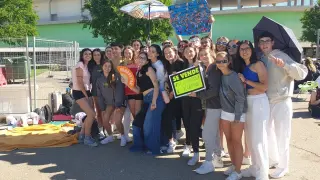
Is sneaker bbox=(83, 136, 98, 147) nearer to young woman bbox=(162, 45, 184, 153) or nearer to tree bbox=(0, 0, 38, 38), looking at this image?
young woman bbox=(162, 45, 184, 153)

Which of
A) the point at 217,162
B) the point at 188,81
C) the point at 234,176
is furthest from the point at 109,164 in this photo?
the point at 234,176

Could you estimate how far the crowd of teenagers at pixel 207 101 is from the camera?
4.65m

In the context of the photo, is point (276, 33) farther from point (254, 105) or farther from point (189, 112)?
point (189, 112)

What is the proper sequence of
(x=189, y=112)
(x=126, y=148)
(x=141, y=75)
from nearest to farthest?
(x=189, y=112)
(x=141, y=75)
(x=126, y=148)

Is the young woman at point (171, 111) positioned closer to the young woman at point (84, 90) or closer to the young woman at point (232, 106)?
the young woman at point (232, 106)

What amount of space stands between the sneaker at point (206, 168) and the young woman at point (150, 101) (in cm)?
114

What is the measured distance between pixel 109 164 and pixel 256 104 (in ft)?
9.01

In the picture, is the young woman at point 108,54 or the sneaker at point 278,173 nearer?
the sneaker at point 278,173

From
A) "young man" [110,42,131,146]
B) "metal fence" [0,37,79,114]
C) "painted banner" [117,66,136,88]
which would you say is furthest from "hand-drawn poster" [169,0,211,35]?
"metal fence" [0,37,79,114]

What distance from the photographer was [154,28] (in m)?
25.5

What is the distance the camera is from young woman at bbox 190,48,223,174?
16.2ft

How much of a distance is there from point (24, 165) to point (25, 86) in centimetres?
386

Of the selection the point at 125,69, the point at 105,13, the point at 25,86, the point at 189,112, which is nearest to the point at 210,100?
the point at 189,112

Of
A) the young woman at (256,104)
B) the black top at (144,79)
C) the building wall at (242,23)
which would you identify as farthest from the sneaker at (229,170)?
the building wall at (242,23)
